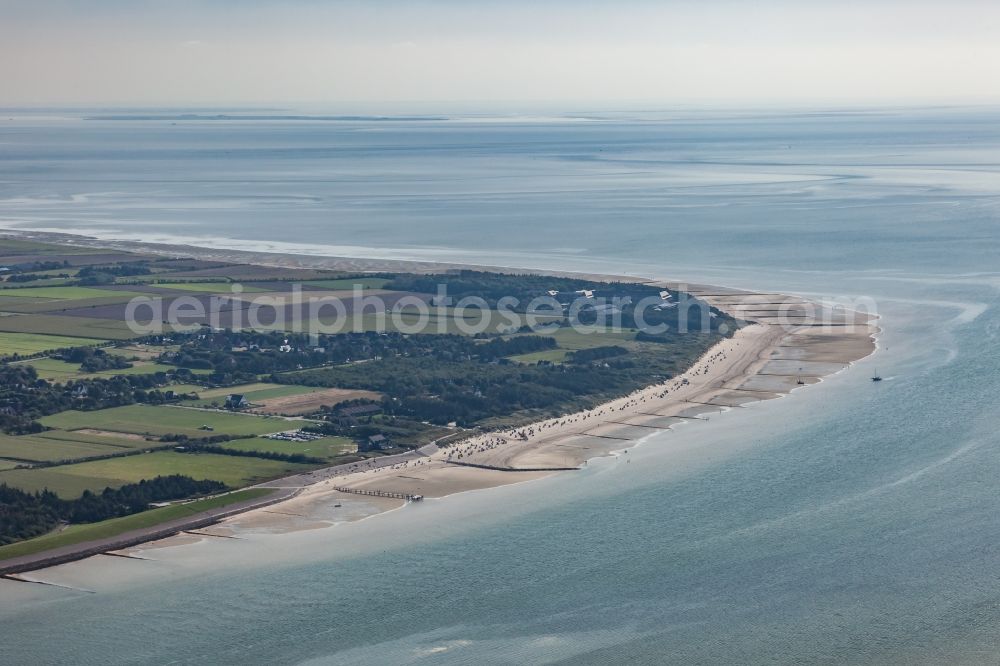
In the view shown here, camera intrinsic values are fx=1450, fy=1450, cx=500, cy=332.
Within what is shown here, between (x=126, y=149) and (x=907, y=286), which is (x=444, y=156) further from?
(x=907, y=286)

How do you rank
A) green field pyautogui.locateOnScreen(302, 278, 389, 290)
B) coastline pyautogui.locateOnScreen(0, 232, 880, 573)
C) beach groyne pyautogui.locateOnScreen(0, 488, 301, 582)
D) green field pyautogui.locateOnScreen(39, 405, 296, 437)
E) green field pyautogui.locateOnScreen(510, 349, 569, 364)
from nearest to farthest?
beach groyne pyautogui.locateOnScreen(0, 488, 301, 582), coastline pyautogui.locateOnScreen(0, 232, 880, 573), green field pyautogui.locateOnScreen(39, 405, 296, 437), green field pyautogui.locateOnScreen(510, 349, 569, 364), green field pyautogui.locateOnScreen(302, 278, 389, 290)

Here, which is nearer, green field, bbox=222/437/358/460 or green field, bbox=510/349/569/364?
green field, bbox=222/437/358/460

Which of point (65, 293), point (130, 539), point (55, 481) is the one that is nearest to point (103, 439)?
point (55, 481)

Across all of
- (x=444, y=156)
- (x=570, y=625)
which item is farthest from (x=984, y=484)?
(x=444, y=156)

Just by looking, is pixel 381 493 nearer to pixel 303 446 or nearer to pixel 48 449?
pixel 303 446

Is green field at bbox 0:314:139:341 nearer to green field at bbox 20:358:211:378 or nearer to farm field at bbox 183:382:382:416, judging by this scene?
green field at bbox 20:358:211:378

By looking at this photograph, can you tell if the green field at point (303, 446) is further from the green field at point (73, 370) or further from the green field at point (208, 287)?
the green field at point (208, 287)

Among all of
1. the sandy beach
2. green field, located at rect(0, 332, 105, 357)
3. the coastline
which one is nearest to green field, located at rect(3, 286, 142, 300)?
green field, located at rect(0, 332, 105, 357)
